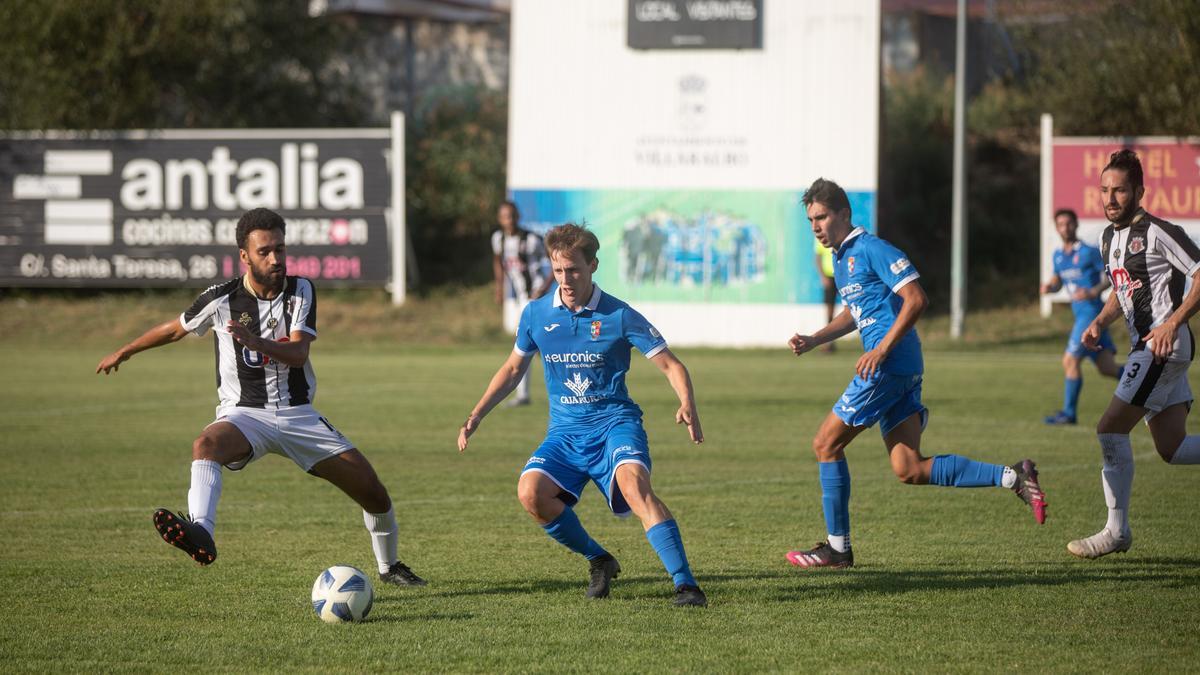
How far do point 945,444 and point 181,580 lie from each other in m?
7.83

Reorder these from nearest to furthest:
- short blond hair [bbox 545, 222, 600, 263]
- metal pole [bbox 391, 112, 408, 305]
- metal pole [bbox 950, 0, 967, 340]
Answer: short blond hair [bbox 545, 222, 600, 263], metal pole [bbox 950, 0, 967, 340], metal pole [bbox 391, 112, 408, 305]

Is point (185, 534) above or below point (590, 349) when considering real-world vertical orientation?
below

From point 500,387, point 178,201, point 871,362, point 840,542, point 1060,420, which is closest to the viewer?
point 500,387

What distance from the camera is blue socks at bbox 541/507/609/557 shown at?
710cm

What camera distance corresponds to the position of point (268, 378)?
7.37m

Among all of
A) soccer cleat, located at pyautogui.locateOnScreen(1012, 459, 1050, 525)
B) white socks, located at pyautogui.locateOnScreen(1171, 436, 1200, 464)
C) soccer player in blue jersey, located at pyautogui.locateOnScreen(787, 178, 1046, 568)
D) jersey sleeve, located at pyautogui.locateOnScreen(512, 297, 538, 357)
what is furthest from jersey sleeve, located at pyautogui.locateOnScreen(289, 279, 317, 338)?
white socks, located at pyautogui.locateOnScreen(1171, 436, 1200, 464)

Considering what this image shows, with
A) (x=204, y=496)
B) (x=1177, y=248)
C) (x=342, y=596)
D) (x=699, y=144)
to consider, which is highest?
(x=699, y=144)

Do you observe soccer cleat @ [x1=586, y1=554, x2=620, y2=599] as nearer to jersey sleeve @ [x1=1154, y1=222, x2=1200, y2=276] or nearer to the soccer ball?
the soccer ball

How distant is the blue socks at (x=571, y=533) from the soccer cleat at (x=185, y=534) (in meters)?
1.61

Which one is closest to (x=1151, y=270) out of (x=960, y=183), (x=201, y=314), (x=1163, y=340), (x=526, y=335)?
(x=1163, y=340)

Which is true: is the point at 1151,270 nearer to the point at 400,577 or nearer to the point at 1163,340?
the point at 1163,340

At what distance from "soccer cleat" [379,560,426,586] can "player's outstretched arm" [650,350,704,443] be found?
1682mm

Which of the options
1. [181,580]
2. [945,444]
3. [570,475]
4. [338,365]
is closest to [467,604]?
[570,475]

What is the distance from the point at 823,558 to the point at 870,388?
3.21 ft
